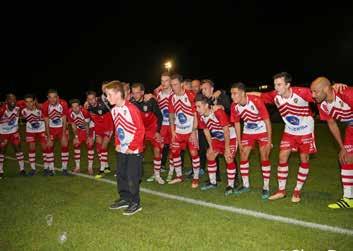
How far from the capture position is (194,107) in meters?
8.25

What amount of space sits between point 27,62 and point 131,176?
39795 millimetres

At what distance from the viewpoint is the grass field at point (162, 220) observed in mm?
4938

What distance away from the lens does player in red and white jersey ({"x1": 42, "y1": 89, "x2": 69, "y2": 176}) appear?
9703 mm

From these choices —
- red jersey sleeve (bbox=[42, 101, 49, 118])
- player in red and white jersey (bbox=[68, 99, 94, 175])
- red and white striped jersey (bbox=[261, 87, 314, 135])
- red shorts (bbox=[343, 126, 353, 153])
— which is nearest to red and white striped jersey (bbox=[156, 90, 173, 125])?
player in red and white jersey (bbox=[68, 99, 94, 175])

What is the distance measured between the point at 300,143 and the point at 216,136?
68.8 inches

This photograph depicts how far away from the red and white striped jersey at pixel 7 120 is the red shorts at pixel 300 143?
6.83 metres

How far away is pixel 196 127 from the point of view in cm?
820

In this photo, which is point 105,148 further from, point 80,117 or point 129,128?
point 129,128

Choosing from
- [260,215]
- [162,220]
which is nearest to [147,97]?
[162,220]

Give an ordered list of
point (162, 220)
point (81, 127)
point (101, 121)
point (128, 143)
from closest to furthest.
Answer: point (162, 220) → point (128, 143) → point (101, 121) → point (81, 127)

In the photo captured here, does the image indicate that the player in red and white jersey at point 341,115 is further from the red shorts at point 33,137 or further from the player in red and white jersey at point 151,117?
the red shorts at point 33,137

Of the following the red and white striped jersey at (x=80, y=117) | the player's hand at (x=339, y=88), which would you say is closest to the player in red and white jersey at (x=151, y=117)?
the red and white striped jersey at (x=80, y=117)

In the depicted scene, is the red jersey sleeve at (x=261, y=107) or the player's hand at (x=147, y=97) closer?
the red jersey sleeve at (x=261, y=107)

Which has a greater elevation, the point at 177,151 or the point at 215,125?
the point at 215,125
